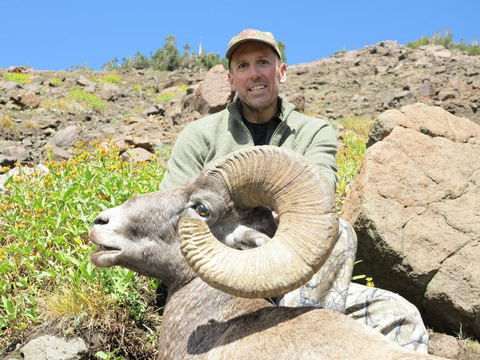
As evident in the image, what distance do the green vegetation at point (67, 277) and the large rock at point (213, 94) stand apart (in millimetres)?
8474

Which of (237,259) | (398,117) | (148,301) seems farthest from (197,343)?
(398,117)

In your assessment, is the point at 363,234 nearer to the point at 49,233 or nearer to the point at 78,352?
the point at 78,352

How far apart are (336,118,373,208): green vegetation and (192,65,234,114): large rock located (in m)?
3.88

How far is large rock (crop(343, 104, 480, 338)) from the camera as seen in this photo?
5148 millimetres

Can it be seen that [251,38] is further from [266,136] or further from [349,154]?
[349,154]

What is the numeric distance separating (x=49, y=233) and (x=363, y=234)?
11.9ft

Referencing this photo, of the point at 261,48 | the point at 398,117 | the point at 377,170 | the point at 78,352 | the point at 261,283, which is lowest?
the point at 78,352

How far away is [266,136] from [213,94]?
10298mm

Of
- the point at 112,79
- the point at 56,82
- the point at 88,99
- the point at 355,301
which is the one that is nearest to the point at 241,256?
the point at 355,301

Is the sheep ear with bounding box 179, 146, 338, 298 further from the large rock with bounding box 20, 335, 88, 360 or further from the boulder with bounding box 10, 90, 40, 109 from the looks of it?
the boulder with bounding box 10, 90, 40, 109

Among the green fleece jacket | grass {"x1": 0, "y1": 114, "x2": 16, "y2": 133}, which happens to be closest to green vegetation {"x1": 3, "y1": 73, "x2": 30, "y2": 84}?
grass {"x1": 0, "y1": 114, "x2": 16, "y2": 133}

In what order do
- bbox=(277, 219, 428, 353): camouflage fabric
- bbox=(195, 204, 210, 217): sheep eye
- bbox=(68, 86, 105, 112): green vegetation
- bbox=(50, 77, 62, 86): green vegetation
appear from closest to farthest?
1. bbox=(195, 204, 210, 217): sheep eye
2. bbox=(277, 219, 428, 353): camouflage fabric
3. bbox=(68, 86, 105, 112): green vegetation
4. bbox=(50, 77, 62, 86): green vegetation

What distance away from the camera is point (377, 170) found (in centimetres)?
574

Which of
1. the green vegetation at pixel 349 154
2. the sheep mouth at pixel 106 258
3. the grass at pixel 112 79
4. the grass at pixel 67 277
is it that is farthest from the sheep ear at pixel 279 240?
the grass at pixel 112 79
